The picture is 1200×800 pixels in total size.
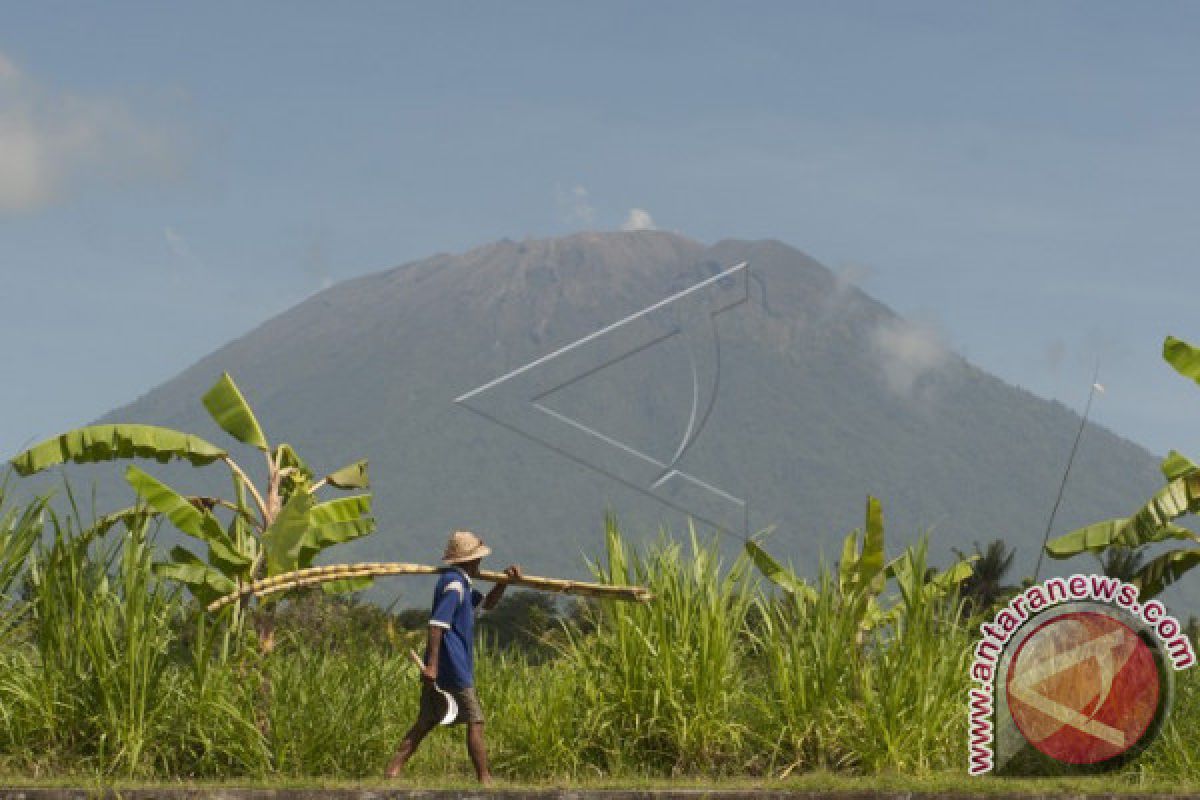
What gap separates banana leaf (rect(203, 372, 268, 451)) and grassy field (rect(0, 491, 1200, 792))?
9.46 ft

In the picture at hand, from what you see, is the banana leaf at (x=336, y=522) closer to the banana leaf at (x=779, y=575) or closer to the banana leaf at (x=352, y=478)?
the banana leaf at (x=352, y=478)

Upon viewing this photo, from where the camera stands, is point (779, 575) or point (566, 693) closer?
point (566, 693)

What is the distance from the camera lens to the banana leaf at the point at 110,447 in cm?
1600

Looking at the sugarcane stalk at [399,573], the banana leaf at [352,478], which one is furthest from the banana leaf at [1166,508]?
the banana leaf at [352,478]

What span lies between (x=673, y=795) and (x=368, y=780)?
8.17ft

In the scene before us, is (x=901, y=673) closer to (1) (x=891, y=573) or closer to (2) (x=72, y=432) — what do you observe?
(1) (x=891, y=573)

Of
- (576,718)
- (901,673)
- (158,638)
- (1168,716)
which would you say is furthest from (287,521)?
(1168,716)

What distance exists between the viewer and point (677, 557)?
44.9ft

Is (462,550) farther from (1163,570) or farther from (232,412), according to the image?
(1163,570)

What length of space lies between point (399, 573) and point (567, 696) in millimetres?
1790

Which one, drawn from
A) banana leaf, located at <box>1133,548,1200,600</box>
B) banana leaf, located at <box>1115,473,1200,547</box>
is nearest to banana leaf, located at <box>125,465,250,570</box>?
banana leaf, located at <box>1115,473,1200,547</box>

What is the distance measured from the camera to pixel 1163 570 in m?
17.0

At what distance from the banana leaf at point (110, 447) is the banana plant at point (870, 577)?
18.0 ft

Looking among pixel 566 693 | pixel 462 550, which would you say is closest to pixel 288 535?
pixel 462 550
